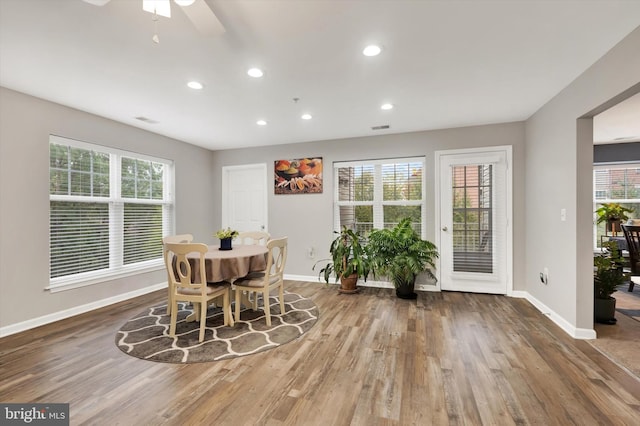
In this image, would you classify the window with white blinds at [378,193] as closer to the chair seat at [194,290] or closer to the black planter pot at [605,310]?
the black planter pot at [605,310]

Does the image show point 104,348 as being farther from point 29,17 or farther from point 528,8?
point 528,8

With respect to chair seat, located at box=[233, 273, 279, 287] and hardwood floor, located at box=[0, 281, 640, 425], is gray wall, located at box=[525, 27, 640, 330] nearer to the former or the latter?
hardwood floor, located at box=[0, 281, 640, 425]

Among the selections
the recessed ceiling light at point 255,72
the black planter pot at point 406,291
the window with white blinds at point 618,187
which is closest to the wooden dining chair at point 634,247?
the window with white blinds at point 618,187

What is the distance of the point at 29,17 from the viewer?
5.94 ft

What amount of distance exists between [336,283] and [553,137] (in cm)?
354

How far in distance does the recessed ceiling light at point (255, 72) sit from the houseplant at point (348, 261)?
2.61 metres

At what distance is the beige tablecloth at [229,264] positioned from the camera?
2830mm

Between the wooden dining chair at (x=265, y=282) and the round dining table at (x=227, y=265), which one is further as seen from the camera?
the wooden dining chair at (x=265, y=282)

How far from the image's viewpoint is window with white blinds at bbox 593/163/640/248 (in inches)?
203

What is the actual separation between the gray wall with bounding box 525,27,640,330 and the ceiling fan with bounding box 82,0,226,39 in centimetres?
282

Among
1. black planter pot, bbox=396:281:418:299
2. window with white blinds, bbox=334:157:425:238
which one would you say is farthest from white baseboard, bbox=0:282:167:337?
black planter pot, bbox=396:281:418:299

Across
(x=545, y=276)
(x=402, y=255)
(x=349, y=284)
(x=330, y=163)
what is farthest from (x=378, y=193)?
(x=545, y=276)

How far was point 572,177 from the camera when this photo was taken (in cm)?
273

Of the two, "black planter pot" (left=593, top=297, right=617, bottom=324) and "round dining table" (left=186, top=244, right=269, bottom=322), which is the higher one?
"round dining table" (left=186, top=244, right=269, bottom=322)
